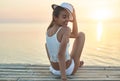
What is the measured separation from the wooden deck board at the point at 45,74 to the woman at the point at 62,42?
0.15 m

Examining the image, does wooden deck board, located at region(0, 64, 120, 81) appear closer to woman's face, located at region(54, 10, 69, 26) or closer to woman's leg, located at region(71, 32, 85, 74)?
woman's leg, located at region(71, 32, 85, 74)

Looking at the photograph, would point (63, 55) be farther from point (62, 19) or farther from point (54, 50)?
point (62, 19)

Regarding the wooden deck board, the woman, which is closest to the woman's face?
the woman

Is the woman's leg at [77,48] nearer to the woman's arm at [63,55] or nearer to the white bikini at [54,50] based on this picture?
the white bikini at [54,50]

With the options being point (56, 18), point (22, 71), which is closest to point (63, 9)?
point (56, 18)

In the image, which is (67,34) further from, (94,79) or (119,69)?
(119,69)

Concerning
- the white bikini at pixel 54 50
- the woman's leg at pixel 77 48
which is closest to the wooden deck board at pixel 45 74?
the white bikini at pixel 54 50

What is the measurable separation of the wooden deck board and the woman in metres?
0.15

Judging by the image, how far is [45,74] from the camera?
5.17 m

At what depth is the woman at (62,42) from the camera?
4656 millimetres

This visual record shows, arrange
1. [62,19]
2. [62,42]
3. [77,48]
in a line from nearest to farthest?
1. [62,42]
2. [62,19]
3. [77,48]

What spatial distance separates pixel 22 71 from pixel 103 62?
27.8 ft

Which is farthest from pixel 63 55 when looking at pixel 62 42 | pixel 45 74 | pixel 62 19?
pixel 45 74

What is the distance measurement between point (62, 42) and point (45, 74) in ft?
2.46
